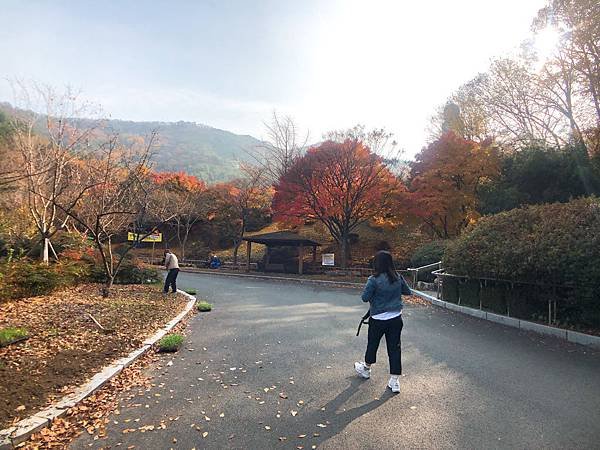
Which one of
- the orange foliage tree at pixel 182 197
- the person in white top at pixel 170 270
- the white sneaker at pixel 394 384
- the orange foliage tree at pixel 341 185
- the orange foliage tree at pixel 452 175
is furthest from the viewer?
the orange foliage tree at pixel 182 197

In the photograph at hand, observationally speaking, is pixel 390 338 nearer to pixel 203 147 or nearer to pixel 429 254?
pixel 429 254

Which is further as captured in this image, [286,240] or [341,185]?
[286,240]

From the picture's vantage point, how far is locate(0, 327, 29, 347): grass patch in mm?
5820

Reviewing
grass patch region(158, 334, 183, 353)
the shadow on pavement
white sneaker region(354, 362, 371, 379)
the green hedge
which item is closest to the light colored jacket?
grass patch region(158, 334, 183, 353)

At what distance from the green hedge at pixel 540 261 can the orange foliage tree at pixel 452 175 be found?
10985 millimetres

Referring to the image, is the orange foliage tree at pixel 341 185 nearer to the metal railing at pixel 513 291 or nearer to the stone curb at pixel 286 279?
the stone curb at pixel 286 279

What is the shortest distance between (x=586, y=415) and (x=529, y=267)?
17.2ft

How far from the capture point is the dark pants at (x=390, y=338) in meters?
4.76

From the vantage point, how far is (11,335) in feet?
19.8

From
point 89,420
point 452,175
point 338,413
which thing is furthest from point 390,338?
point 452,175

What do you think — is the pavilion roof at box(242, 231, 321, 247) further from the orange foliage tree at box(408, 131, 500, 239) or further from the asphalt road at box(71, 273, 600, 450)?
the asphalt road at box(71, 273, 600, 450)

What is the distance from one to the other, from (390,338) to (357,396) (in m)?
0.82

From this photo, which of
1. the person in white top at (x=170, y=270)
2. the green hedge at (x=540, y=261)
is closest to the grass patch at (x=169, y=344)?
the person in white top at (x=170, y=270)

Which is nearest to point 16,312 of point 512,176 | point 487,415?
point 487,415
